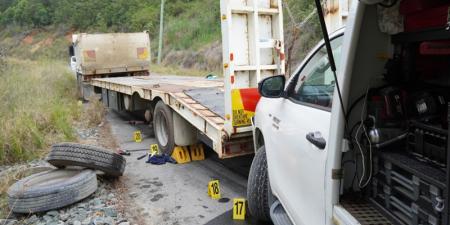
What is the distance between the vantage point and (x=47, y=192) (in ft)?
15.1

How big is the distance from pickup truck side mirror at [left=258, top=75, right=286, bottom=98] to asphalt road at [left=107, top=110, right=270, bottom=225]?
1561 mm

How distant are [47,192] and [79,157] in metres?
0.72

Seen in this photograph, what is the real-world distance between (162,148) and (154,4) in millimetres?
40518

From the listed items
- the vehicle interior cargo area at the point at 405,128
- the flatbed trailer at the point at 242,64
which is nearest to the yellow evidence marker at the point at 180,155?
the flatbed trailer at the point at 242,64

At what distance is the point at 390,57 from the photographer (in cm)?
245

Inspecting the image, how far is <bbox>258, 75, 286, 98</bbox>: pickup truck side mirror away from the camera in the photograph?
11.6ft

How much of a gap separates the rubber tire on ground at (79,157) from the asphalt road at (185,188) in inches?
20.7

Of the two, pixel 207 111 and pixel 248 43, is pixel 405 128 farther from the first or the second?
pixel 207 111

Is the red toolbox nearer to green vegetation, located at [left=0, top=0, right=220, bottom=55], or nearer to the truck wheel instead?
the truck wheel

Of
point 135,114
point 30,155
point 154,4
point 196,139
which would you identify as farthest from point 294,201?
point 154,4

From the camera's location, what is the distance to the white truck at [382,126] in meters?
1.96

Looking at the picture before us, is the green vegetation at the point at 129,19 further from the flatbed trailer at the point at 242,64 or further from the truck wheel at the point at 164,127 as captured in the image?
the flatbed trailer at the point at 242,64

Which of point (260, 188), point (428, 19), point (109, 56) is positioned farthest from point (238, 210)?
point (109, 56)

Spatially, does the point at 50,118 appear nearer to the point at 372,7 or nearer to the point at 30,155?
the point at 30,155
